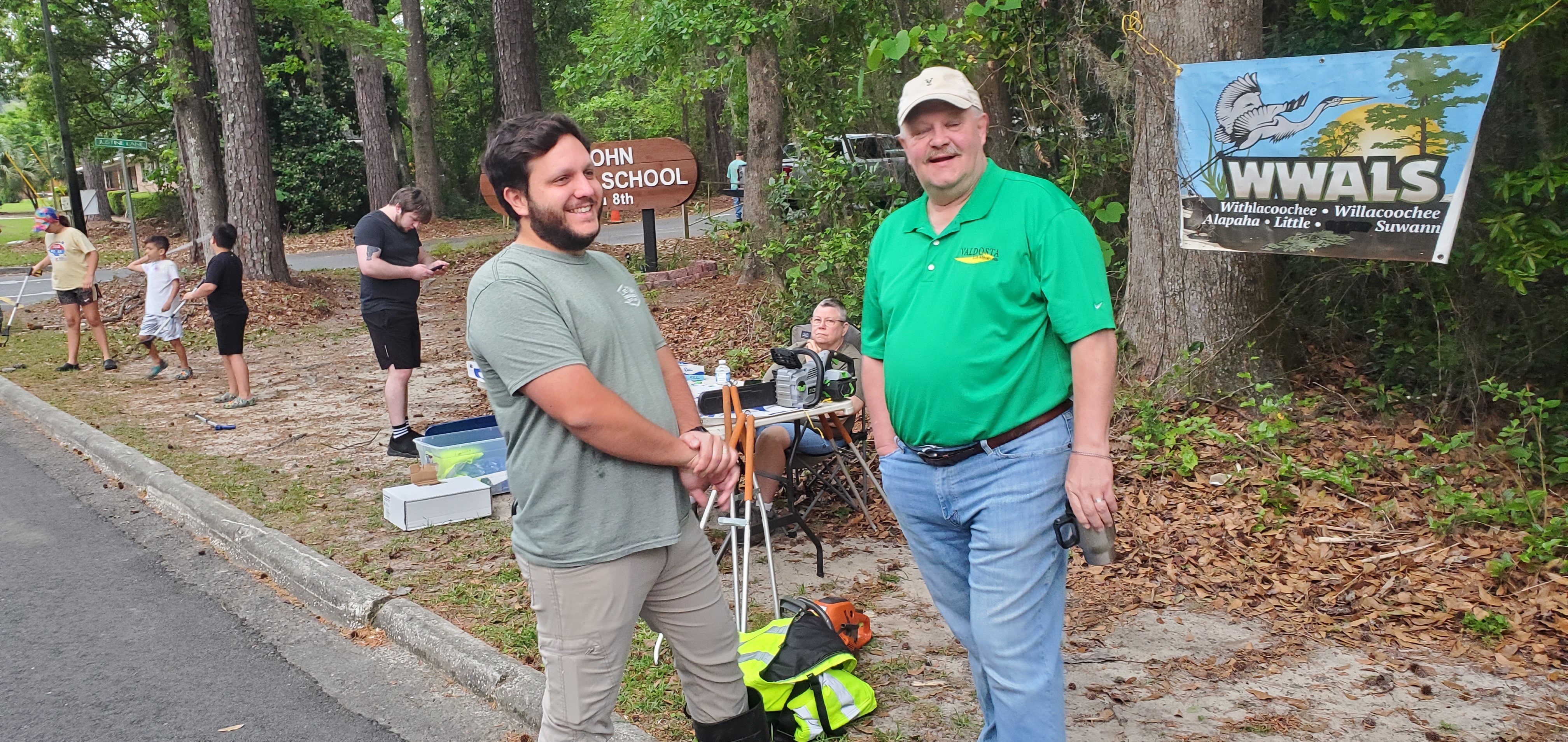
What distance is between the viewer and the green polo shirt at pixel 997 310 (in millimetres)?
2648

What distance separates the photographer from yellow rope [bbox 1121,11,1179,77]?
20.9 ft

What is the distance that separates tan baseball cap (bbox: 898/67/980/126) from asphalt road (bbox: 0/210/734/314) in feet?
57.0

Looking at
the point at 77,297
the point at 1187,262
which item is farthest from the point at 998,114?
the point at 77,297

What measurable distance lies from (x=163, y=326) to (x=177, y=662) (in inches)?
296

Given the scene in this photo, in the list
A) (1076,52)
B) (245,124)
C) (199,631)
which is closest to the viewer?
(199,631)

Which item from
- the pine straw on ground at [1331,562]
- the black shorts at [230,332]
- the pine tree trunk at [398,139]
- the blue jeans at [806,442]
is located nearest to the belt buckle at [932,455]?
the pine straw on ground at [1331,562]

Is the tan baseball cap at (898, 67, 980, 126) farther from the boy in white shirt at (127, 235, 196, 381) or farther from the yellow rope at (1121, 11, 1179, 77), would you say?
the boy in white shirt at (127, 235, 196, 381)

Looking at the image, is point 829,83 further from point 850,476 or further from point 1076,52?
point 850,476

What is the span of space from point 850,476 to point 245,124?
485 inches

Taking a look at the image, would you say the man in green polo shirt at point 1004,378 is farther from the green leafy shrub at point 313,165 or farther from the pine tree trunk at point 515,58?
the green leafy shrub at point 313,165

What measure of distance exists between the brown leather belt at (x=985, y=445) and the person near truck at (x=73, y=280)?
12.2 meters

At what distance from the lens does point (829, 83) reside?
1087 cm

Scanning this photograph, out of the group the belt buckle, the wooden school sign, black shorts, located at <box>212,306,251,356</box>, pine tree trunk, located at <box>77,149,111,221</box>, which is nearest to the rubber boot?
the belt buckle

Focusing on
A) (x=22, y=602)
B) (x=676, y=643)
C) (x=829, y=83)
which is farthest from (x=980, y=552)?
(x=829, y=83)
